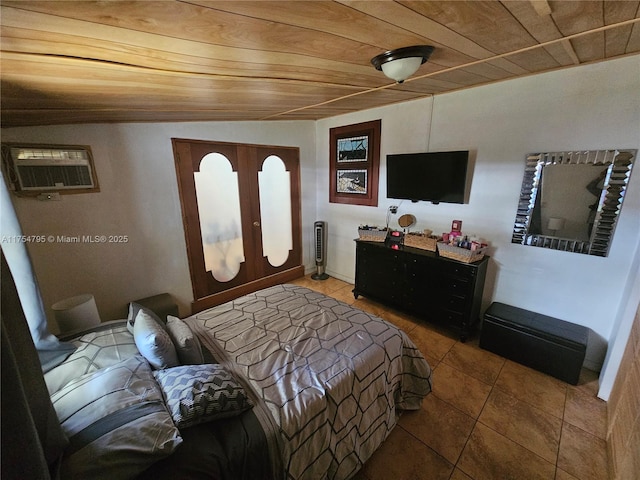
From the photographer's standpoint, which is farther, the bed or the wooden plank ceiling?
the bed

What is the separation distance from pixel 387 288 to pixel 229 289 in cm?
206

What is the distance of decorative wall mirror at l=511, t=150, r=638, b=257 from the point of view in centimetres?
200

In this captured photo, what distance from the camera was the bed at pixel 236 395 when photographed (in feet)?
3.31

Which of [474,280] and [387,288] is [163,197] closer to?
[387,288]

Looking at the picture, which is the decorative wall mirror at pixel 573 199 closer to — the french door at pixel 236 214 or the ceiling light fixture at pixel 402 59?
the ceiling light fixture at pixel 402 59

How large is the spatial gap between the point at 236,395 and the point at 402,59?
6.02 feet

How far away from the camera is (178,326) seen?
5.52 ft

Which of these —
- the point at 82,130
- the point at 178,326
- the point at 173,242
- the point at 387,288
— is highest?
the point at 82,130

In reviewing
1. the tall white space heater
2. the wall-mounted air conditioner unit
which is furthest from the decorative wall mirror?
the wall-mounted air conditioner unit

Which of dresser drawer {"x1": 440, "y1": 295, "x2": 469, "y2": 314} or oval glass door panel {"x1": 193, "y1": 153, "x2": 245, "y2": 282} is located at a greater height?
oval glass door panel {"x1": 193, "y1": 153, "x2": 245, "y2": 282}

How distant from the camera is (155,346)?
4.58 ft

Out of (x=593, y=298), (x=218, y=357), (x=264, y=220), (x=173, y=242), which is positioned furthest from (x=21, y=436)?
(x=593, y=298)

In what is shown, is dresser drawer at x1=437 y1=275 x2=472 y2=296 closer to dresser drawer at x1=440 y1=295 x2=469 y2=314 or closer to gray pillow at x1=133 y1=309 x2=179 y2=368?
dresser drawer at x1=440 y1=295 x2=469 y2=314

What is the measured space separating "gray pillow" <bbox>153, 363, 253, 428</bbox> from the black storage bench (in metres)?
2.33
